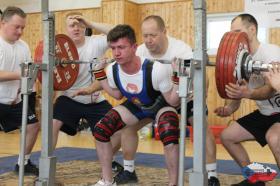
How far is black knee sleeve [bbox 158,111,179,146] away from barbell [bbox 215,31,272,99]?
1.26 ft

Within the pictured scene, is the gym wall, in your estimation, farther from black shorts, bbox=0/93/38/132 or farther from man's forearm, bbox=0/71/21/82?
man's forearm, bbox=0/71/21/82

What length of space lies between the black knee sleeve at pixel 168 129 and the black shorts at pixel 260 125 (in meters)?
0.67

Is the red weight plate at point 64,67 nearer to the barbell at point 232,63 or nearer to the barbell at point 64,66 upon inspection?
the barbell at point 64,66

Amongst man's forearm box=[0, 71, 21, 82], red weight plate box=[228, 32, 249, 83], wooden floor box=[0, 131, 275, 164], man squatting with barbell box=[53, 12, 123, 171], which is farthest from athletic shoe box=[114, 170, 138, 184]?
wooden floor box=[0, 131, 275, 164]

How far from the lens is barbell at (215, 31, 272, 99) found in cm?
227

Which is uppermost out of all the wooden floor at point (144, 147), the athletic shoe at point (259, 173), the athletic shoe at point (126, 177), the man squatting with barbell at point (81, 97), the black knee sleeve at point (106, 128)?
the man squatting with barbell at point (81, 97)

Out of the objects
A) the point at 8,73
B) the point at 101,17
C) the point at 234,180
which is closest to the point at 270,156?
the point at 234,180

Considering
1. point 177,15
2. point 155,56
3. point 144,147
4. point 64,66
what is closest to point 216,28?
point 177,15

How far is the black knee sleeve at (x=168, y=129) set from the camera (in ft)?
8.48

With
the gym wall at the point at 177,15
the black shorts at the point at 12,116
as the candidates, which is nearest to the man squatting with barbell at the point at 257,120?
the black shorts at the point at 12,116

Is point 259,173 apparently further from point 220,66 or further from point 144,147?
point 144,147

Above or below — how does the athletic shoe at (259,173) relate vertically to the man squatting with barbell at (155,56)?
below

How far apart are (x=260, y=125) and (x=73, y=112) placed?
1.48 m

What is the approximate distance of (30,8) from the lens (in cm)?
960
